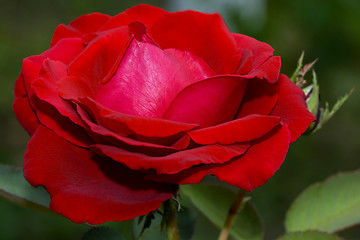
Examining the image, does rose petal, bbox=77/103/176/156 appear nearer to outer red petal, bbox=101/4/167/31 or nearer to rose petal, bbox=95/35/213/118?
rose petal, bbox=95/35/213/118

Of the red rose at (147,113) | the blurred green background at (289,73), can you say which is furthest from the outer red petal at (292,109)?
the blurred green background at (289,73)

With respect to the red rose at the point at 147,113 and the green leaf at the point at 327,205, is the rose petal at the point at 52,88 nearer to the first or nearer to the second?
the red rose at the point at 147,113

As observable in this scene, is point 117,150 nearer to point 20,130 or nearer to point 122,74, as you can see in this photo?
point 122,74

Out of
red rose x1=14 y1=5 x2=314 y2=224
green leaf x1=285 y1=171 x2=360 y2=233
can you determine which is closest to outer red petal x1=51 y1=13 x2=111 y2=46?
red rose x1=14 y1=5 x2=314 y2=224

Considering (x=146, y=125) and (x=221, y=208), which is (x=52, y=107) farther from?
(x=221, y=208)

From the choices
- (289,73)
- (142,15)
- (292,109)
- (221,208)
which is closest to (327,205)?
(221,208)

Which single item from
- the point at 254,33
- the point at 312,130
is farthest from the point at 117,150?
the point at 254,33
